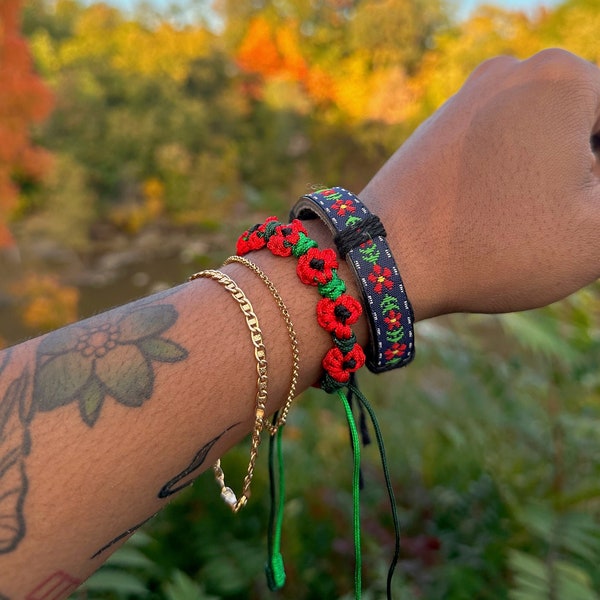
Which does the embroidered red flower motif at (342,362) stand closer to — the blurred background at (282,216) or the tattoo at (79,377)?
the tattoo at (79,377)

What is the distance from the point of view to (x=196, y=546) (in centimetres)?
175

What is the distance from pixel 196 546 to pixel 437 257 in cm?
132

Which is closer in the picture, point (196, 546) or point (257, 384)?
point (257, 384)

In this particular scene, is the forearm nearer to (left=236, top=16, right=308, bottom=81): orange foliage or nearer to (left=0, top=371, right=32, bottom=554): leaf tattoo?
(left=0, top=371, right=32, bottom=554): leaf tattoo

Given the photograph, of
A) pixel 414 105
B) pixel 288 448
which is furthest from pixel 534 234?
pixel 414 105

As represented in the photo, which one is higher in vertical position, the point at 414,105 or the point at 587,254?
the point at 414,105

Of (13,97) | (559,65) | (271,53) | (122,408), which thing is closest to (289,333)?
(122,408)

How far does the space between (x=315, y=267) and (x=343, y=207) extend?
0.50 ft

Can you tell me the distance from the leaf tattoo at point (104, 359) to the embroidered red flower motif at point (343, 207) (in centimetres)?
36

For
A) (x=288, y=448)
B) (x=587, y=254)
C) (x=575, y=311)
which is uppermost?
(x=587, y=254)

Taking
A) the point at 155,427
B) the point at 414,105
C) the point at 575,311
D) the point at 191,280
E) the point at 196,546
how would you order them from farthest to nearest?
the point at 414,105 < the point at 575,311 < the point at 196,546 < the point at 191,280 < the point at 155,427

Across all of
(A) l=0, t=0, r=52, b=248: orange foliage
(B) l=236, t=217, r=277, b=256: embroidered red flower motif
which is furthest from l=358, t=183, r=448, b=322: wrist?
(A) l=0, t=0, r=52, b=248: orange foliage

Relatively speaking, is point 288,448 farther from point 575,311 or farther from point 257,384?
point 257,384

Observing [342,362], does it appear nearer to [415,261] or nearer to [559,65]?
[415,261]
